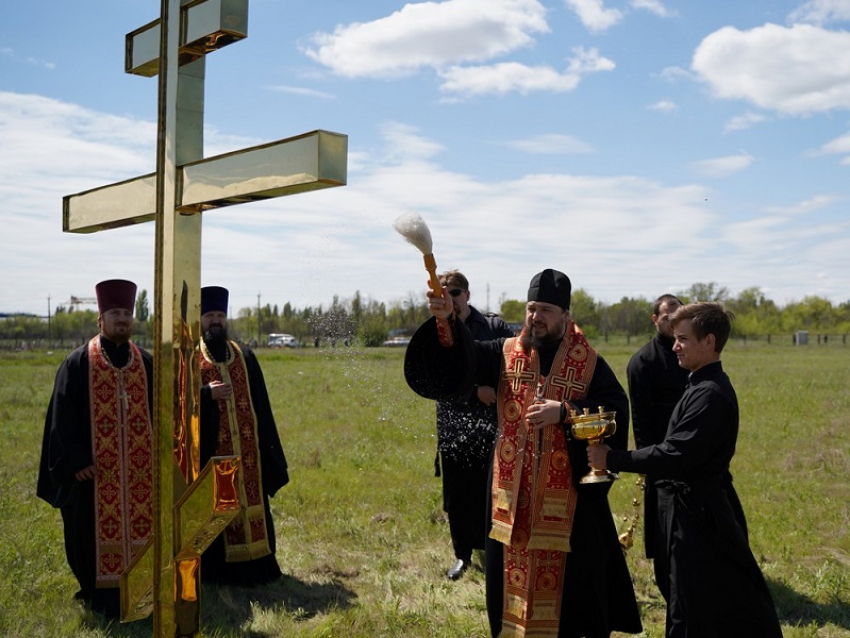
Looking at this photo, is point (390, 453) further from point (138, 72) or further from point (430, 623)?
point (138, 72)

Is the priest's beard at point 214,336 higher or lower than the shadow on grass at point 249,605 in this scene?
higher

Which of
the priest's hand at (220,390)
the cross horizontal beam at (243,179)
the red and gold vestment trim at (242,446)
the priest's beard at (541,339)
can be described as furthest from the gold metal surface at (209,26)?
the red and gold vestment trim at (242,446)

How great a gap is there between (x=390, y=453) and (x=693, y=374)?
7524 millimetres

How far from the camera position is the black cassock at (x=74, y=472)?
497 cm

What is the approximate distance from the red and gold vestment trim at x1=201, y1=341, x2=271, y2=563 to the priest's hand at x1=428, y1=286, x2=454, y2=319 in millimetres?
2414

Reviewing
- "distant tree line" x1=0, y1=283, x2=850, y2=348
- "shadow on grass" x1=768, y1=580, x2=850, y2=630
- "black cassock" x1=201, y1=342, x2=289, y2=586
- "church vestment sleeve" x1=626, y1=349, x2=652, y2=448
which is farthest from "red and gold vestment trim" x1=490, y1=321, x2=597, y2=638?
"distant tree line" x1=0, y1=283, x2=850, y2=348

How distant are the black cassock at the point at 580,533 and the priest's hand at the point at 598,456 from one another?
0.24 m

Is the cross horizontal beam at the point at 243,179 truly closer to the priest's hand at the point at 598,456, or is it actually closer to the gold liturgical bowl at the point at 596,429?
the gold liturgical bowl at the point at 596,429

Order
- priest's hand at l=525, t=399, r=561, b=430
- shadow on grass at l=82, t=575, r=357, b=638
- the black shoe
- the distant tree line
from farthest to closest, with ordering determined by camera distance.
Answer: the distant tree line < the black shoe < shadow on grass at l=82, t=575, r=357, b=638 < priest's hand at l=525, t=399, r=561, b=430

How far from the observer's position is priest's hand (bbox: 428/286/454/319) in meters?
3.60

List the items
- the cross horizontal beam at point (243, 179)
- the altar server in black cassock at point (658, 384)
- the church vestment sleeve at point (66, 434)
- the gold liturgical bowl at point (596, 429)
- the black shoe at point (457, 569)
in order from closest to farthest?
1. the cross horizontal beam at point (243, 179)
2. the gold liturgical bowl at point (596, 429)
3. the church vestment sleeve at point (66, 434)
4. the altar server in black cassock at point (658, 384)
5. the black shoe at point (457, 569)

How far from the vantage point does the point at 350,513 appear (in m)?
7.67

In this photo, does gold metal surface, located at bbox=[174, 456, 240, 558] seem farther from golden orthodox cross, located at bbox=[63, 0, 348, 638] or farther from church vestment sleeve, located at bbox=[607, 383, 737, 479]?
church vestment sleeve, located at bbox=[607, 383, 737, 479]

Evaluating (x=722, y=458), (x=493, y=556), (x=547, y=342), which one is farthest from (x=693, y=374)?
(x=493, y=556)
